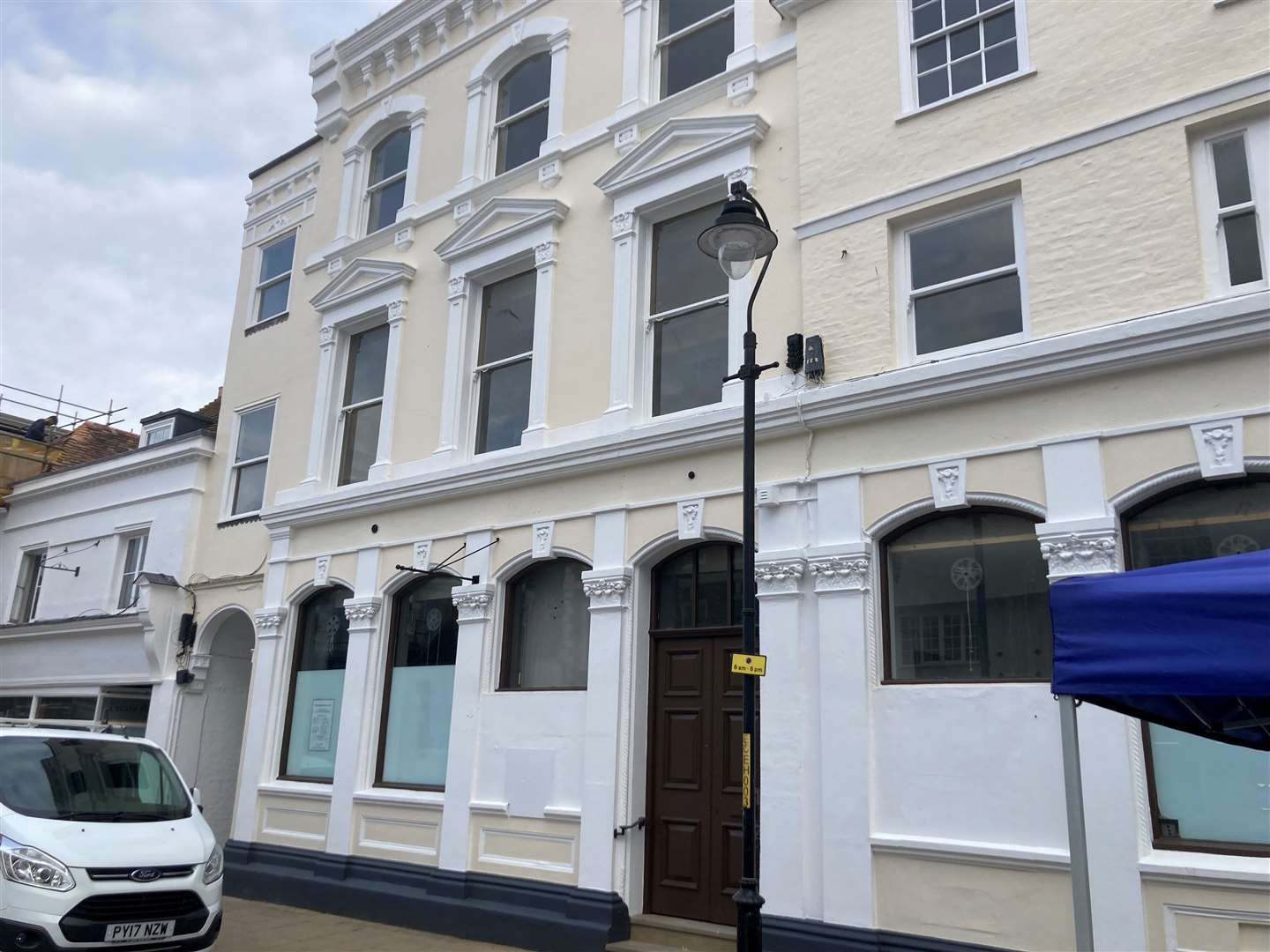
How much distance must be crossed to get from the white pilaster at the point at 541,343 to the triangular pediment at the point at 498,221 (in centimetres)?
38

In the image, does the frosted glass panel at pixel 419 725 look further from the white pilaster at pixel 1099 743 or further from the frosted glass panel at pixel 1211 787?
the frosted glass panel at pixel 1211 787

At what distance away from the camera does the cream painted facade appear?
25.9 ft

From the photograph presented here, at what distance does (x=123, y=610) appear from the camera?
17469 millimetres

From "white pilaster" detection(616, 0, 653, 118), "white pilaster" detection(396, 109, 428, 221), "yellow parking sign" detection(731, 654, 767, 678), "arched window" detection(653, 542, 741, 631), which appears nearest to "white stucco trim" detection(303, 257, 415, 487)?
"white pilaster" detection(396, 109, 428, 221)

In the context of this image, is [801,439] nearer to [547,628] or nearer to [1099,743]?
[1099,743]

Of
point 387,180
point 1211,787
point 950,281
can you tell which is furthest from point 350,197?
point 1211,787

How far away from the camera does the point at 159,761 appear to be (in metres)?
9.95

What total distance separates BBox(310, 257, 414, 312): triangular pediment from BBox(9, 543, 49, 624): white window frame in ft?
29.7

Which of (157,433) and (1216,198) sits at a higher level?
(157,433)

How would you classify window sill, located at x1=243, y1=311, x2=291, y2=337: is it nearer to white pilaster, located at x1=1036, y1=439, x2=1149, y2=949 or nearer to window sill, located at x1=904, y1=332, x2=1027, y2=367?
window sill, located at x1=904, y1=332, x2=1027, y2=367

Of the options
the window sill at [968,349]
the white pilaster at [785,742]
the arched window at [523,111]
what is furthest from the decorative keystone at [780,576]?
the arched window at [523,111]

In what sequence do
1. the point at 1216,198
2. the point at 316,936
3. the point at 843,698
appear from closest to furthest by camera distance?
the point at 1216,198 → the point at 843,698 → the point at 316,936

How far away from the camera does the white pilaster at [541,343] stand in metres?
12.2

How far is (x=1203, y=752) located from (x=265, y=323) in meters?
14.9
